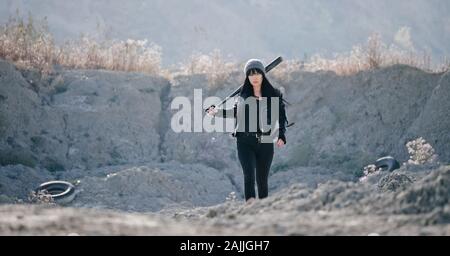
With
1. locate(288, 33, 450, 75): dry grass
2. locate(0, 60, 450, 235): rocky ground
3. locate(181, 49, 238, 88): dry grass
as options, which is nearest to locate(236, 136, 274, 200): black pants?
locate(0, 60, 450, 235): rocky ground

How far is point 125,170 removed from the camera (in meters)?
11.1

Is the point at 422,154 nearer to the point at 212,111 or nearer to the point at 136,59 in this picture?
the point at 212,111

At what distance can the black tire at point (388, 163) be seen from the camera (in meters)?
11.1

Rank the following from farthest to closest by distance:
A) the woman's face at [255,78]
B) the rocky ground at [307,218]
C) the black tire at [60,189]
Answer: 1. the black tire at [60,189]
2. the woman's face at [255,78]
3. the rocky ground at [307,218]

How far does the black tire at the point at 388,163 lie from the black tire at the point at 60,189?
4.83 meters

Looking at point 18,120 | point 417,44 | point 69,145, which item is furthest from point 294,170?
point 417,44

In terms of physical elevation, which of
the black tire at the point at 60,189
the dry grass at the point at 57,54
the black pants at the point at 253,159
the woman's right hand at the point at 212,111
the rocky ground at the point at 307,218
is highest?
the dry grass at the point at 57,54

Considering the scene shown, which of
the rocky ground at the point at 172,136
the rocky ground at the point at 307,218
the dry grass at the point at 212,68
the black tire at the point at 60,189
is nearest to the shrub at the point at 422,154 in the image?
the rocky ground at the point at 172,136

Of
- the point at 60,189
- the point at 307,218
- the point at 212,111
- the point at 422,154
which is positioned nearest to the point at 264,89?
the point at 212,111

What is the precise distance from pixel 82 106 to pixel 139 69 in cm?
211

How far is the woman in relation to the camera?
22.0 feet

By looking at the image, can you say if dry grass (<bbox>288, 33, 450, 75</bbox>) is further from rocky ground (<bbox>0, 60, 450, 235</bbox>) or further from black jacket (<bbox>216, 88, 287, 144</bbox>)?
black jacket (<bbox>216, 88, 287, 144</bbox>)

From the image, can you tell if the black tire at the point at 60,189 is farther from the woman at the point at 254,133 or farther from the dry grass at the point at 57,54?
the woman at the point at 254,133
